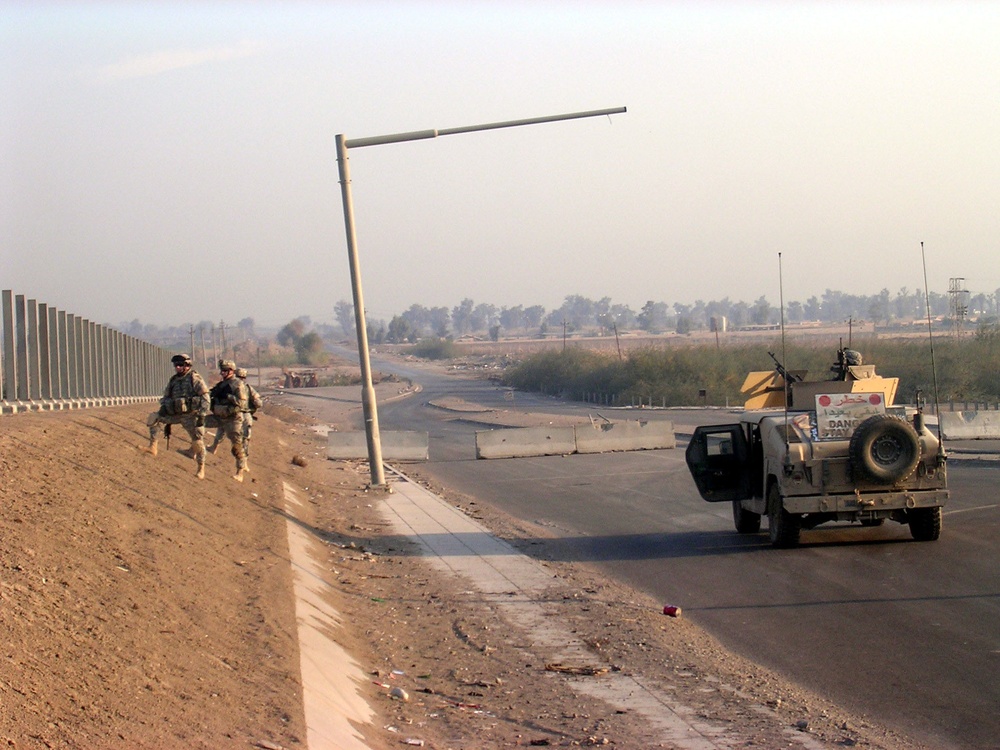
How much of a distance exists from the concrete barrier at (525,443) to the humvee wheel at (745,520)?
1898 cm

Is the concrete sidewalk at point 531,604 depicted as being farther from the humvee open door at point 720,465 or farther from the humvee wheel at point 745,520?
the humvee wheel at point 745,520

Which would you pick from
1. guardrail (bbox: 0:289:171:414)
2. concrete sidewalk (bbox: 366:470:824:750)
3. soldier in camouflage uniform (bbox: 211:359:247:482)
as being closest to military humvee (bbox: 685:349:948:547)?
concrete sidewalk (bbox: 366:470:824:750)

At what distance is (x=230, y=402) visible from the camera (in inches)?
624

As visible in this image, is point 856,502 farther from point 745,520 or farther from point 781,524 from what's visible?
point 745,520

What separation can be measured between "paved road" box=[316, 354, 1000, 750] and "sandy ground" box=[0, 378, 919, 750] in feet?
1.61

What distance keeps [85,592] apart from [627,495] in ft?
56.4

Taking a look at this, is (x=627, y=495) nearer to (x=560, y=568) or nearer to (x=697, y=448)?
(x=697, y=448)

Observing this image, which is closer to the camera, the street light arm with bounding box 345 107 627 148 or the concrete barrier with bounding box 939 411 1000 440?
the street light arm with bounding box 345 107 627 148

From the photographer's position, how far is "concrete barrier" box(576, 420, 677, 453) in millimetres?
36094

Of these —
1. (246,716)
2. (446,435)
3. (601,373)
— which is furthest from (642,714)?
(601,373)

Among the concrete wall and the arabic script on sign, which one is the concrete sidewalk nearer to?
the arabic script on sign

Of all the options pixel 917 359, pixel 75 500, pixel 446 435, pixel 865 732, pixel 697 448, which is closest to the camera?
pixel 865 732

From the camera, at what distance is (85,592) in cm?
707

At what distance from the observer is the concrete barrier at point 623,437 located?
36094mm
